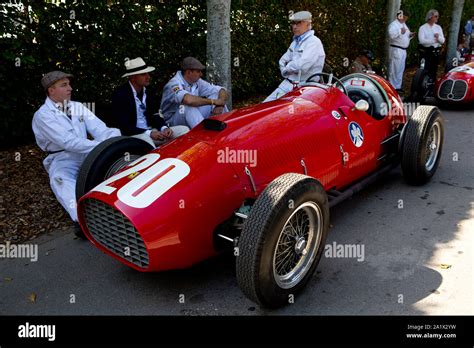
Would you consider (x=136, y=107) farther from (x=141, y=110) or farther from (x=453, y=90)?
(x=453, y=90)

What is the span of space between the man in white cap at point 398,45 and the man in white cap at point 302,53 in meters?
4.34

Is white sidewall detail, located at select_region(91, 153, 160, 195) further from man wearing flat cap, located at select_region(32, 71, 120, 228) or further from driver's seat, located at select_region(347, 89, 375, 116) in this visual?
driver's seat, located at select_region(347, 89, 375, 116)

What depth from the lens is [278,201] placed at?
2672 millimetres

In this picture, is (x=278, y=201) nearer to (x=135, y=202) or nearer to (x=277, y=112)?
(x=135, y=202)

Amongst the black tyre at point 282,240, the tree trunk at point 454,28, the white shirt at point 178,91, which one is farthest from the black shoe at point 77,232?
the tree trunk at point 454,28

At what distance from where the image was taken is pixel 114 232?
3025 millimetres

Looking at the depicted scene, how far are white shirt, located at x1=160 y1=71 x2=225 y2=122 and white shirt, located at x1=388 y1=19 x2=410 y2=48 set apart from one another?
17.7 ft

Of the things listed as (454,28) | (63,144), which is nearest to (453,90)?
(454,28)

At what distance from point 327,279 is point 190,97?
2.94 metres

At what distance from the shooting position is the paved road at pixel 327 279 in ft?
9.95

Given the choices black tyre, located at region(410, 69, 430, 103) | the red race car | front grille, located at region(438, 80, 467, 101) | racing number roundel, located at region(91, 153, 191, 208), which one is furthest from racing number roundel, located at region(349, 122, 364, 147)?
front grille, located at region(438, 80, 467, 101)

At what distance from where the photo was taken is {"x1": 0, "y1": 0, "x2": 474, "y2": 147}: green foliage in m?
5.15

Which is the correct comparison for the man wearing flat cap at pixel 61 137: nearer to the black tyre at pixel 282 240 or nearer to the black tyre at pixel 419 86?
the black tyre at pixel 282 240

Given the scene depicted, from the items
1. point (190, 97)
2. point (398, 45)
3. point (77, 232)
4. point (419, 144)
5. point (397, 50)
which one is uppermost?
point (398, 45)
